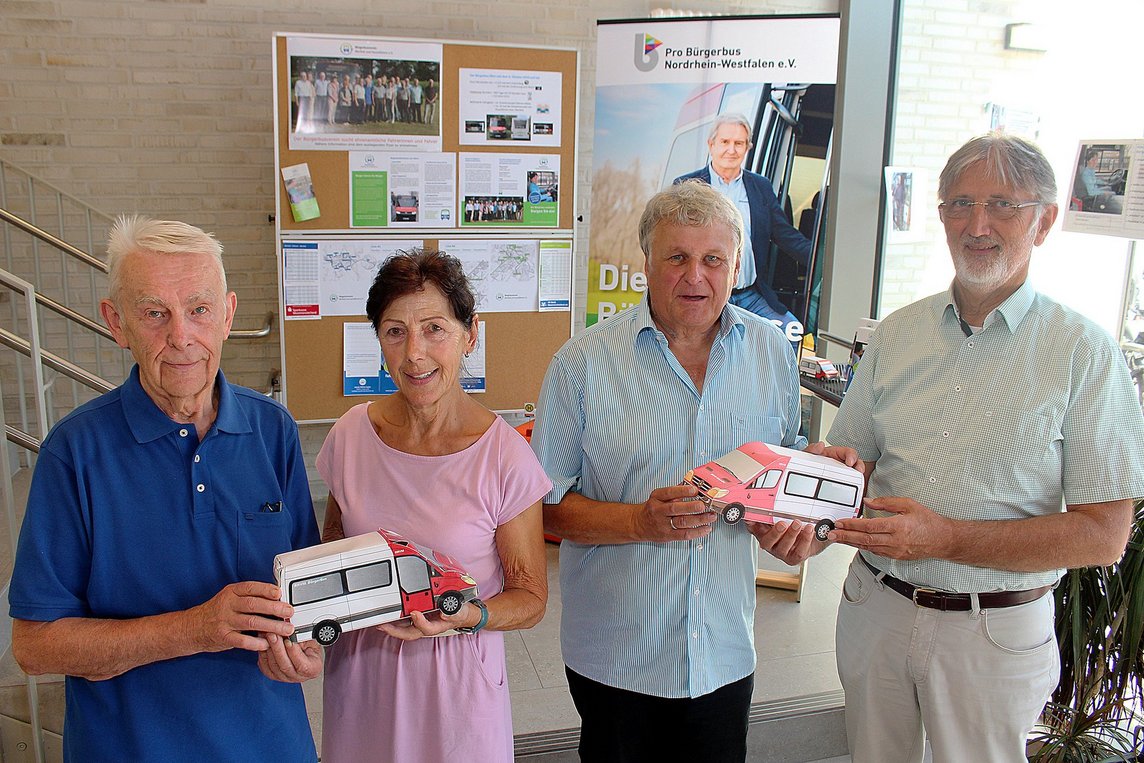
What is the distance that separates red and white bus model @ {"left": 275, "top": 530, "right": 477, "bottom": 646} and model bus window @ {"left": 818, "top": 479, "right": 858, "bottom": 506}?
0.74m

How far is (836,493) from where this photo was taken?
174 cm

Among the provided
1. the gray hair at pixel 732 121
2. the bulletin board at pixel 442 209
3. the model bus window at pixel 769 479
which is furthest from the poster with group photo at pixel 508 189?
the model bus window at pixel 769 479

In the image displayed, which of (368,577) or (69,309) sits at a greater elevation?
(69,309)

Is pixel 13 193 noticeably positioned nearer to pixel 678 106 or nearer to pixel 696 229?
pixel 678 106

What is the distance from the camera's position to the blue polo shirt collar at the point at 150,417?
1376 mm

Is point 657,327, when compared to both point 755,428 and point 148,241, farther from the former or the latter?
point 148,241

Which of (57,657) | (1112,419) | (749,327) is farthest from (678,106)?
(57,657)

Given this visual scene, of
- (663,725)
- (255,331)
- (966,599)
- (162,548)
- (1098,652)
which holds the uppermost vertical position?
(162,548)

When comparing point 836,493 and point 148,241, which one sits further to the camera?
point 836,493

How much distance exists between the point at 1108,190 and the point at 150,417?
3.11 m

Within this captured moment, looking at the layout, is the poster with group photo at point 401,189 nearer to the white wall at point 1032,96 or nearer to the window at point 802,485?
the white wall at point 1032,96

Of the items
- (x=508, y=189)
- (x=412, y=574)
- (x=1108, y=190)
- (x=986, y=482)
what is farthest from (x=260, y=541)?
(x=508, y=189)

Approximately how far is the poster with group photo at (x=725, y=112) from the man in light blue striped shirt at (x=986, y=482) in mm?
2429

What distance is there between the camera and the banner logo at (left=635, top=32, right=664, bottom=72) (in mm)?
4258
